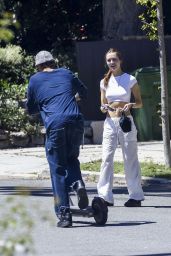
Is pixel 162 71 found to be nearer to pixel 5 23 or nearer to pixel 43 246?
pixel 43 246

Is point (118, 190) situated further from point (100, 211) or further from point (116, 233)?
A: point (116, 233)

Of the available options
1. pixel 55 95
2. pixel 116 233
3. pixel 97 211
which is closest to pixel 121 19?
pixel 55 95

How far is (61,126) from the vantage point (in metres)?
9.12

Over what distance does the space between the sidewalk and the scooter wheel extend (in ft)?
13.7

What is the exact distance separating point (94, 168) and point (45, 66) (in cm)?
518

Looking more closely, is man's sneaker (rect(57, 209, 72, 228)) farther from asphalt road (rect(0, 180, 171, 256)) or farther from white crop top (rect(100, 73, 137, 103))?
white crop top (rect(100, 73, 137, 103))

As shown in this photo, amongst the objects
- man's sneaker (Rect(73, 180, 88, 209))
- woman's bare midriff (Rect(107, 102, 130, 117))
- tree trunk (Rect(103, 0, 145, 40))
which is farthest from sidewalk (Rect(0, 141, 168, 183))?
man's sneaker (Rect(73, 180, 88, 209))

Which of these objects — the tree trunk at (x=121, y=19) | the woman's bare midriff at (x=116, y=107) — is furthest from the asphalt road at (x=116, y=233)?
the tree trunk at (x=121, y=19)

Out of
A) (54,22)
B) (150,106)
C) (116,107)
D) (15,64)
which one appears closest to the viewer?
(116,107)

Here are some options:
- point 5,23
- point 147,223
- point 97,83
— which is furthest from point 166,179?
point 5,23

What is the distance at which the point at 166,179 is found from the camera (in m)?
13.1

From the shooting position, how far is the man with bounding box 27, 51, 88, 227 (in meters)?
9.15

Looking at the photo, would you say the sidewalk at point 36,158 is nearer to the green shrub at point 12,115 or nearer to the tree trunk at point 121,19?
the green shrub at point 12,115

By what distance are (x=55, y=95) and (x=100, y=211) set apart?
1.21 meters
